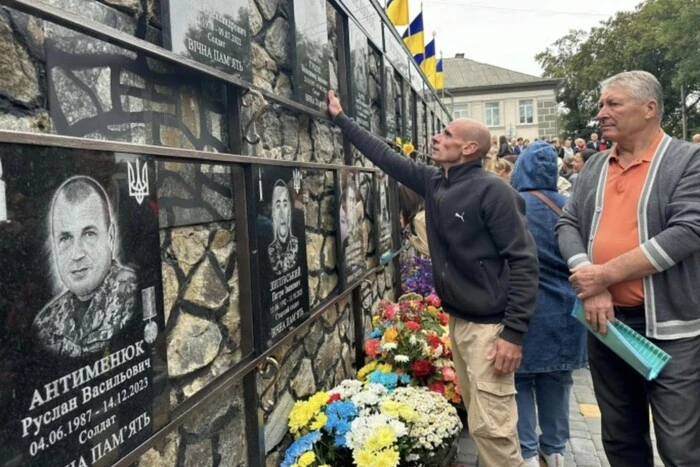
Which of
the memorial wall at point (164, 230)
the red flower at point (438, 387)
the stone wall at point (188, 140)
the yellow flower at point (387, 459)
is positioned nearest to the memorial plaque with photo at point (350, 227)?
the memorial wall at point (164, 230)

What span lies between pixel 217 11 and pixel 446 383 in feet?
8.59

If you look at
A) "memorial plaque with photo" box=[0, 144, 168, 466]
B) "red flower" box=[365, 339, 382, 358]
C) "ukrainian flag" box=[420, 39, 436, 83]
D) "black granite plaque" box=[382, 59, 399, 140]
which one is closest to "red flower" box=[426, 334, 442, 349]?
"red flower" box=[365, 339, 382, 358]

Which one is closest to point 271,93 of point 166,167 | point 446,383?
point 166,167

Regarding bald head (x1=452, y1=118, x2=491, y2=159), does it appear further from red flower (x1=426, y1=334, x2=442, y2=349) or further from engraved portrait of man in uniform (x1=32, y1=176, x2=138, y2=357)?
engraved portrait of man in uniform (x1=32, y1=176, x2=138, y2=357)

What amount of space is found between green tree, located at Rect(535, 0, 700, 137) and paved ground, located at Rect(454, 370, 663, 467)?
31950mm

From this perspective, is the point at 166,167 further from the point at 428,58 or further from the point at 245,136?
the point at 428,58

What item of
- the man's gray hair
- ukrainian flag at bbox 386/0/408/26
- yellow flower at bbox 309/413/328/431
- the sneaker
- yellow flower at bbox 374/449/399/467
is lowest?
the sneaker

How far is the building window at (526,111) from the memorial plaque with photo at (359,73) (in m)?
37.3

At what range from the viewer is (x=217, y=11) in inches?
76.5

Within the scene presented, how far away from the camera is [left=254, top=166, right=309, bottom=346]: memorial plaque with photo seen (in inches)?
86.4

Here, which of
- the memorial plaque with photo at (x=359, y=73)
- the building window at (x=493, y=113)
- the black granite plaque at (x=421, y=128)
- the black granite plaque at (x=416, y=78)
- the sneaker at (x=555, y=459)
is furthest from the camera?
the building window at (x=493, y=113)

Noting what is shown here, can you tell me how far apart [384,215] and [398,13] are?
3.62 meters

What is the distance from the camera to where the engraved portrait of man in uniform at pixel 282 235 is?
230cm

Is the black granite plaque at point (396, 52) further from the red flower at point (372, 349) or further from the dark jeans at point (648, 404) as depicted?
the dark jeans at point (648, 404)
